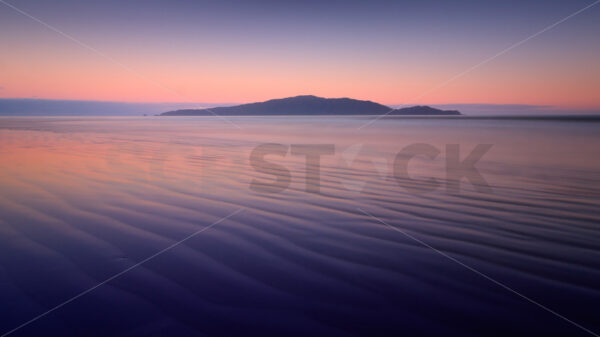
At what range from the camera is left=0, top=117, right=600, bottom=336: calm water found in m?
2.23

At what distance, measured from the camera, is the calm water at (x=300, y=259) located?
2.23 metres

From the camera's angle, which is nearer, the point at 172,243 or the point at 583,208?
the point at 172,243

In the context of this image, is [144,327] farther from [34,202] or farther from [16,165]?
[16,165]

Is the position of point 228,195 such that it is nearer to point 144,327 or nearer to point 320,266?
point 320,266

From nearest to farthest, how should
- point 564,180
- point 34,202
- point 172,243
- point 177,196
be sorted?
point 172,243 < point 34,202 < point 177,196 < point 564,180

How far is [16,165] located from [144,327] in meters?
8.87

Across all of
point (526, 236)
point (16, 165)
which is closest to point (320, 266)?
Result: point (526, 236)

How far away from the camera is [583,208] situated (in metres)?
4.64

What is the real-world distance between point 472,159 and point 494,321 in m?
8.55

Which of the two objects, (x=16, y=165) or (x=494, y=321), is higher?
(x=16, y=165)

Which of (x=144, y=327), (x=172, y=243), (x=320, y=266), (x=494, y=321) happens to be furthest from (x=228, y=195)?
(x=494, y=321)

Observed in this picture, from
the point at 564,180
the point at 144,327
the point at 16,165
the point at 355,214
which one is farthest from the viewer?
the point at 16,165

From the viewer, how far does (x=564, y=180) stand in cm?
660

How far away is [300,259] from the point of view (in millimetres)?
3184
